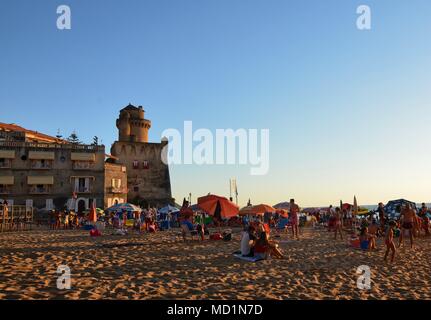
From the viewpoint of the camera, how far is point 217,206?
13727mm

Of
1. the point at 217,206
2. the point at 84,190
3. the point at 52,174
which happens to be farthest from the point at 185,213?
the point at 52,174

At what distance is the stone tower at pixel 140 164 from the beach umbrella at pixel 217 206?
122 feet

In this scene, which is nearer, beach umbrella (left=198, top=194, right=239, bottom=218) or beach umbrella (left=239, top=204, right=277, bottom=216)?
beach umbrella (left=198, top=194, right=239, bottom=218)

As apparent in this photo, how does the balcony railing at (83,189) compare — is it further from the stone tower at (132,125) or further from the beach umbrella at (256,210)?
the beach umbrella at (256,210)

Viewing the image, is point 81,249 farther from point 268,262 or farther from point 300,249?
point 300,249

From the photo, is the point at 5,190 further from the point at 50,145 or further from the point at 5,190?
the point at 50,145

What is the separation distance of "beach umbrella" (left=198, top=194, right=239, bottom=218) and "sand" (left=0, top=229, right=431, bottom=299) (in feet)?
11.4

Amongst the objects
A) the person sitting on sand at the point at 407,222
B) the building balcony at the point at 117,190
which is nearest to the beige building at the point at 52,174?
the building balcony at the point at 117,190

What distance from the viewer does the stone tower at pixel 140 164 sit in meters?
51.2

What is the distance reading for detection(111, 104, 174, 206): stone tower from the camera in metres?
51.2

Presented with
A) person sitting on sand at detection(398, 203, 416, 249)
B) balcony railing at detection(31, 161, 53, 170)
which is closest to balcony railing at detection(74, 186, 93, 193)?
balcony railing at detection(31, 161, 53, 170)

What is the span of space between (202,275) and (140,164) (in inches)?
1845

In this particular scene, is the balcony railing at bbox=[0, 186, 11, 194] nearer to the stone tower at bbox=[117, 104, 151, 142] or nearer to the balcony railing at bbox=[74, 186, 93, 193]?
the balcony railing at bbox=[74, 186, 93, 193]
